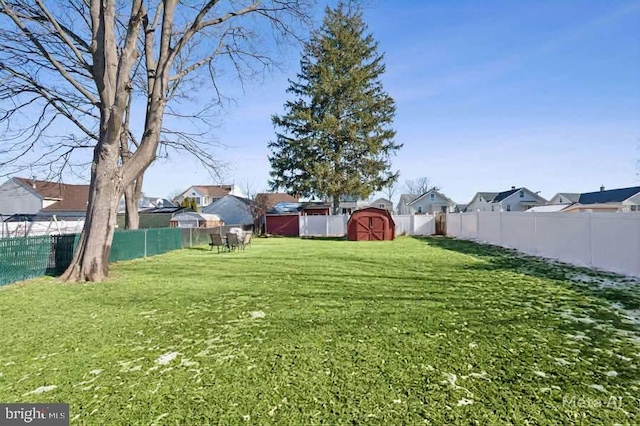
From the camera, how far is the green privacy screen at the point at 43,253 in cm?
803

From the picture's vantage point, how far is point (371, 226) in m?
21.2

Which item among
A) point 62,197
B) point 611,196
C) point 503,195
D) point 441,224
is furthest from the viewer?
point 503,195

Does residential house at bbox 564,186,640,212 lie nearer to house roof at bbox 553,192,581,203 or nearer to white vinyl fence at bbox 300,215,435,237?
house roof at bbox 553,192,581,203

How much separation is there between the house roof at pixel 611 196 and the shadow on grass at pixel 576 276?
2816cm

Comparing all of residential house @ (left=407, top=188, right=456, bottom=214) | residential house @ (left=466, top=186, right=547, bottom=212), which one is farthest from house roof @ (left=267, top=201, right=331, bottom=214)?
residential house @ (left=466, top=186, right=547, bottom=212)

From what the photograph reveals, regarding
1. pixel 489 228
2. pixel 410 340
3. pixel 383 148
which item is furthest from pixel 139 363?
pixel 383 148

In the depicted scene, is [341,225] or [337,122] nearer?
[341,225]

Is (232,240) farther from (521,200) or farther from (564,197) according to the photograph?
(564,197)

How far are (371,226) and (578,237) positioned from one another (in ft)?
40.8

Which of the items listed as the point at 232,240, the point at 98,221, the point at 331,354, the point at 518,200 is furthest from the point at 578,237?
the point at 518,200

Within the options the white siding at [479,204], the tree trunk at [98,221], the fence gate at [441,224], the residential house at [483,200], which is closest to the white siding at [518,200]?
the white siding at [479,204]

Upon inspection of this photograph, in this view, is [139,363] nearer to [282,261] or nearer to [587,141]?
[282,261]

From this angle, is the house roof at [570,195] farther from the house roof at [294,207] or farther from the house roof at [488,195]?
the house roof at [294,207]

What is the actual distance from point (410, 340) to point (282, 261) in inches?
310
